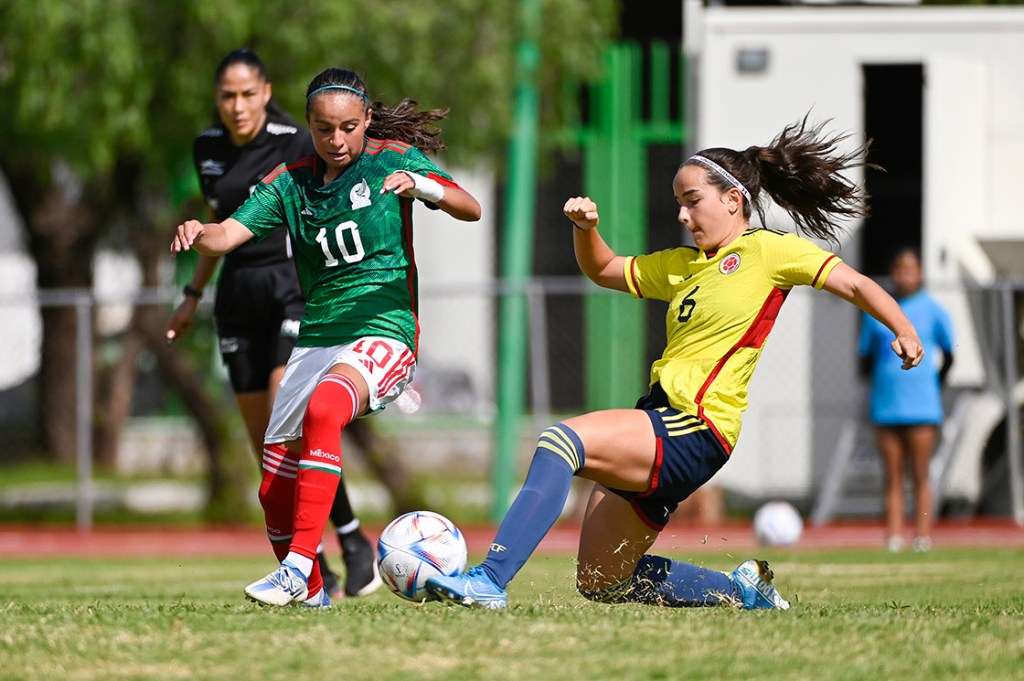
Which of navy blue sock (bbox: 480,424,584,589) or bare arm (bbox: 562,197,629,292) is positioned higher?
bare arm (bbox: 562,197,629,292)

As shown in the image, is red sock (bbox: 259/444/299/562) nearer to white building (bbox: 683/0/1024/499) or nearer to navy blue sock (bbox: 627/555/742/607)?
navy blue sock (bbox: 627/555/742/607)

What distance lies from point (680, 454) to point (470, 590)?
0.93 metres

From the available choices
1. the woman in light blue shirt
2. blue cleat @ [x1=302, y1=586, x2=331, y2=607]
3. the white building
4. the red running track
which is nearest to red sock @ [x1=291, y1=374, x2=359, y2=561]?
blue cleat @ [x1=302, y1=586, x2=331, y2=607]

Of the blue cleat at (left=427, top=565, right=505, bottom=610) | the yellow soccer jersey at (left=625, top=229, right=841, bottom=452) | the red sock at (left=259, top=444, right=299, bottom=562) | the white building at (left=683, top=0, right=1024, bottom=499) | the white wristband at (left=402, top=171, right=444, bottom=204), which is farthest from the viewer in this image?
the white building at (left=683, top=0, right=1024, bottom=499)

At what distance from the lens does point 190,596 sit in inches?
318

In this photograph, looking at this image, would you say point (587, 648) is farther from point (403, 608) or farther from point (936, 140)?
point (936, 140)

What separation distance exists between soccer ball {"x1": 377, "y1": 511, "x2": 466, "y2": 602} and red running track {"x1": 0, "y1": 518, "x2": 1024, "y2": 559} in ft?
20.6

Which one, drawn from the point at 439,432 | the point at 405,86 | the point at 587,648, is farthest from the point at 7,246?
the point at 587,648

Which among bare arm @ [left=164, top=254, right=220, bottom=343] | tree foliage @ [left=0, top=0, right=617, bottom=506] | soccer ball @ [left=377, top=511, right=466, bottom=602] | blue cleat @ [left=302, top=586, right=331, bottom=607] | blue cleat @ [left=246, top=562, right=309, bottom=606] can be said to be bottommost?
blue cleat @ [left=302, top=586, right=331, bottom=607]

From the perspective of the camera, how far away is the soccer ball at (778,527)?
11891 mm

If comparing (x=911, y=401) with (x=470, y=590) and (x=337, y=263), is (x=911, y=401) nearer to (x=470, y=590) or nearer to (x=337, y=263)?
(x=337, y=263)

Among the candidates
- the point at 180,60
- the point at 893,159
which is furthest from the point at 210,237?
the point at 893,159

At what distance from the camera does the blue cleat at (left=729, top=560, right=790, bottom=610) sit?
631 centimetres

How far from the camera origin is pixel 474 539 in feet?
44.8
